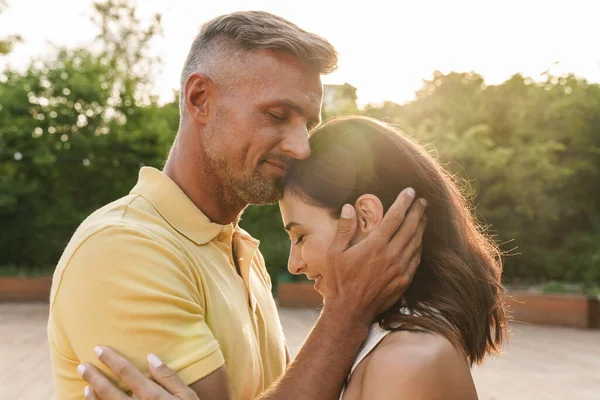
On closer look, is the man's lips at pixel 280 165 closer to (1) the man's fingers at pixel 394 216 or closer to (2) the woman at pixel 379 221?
(2) the woman at pixel 379 221

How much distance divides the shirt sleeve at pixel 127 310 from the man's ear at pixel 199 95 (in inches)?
23.5

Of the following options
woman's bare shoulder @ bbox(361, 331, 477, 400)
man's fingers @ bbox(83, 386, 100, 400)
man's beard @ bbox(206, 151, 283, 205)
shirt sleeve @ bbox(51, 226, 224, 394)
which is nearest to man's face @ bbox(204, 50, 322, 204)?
man's beard @ bbox(206, 151, 283, 205)

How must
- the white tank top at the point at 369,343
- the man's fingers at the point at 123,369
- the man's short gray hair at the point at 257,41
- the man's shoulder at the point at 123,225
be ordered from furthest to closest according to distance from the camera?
the man's short gray hair at the point at 257,41 → the white tank top at the point at 369,343 → the man's shoulder at the point at 123,225 → the man's fingers at the point at 123,369

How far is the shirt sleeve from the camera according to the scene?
5.93 ft

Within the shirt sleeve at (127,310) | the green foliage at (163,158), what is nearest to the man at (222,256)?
the shirt sleeve at (127,310)

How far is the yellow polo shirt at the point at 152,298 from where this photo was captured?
71.3 inches

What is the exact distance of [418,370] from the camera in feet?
5.98

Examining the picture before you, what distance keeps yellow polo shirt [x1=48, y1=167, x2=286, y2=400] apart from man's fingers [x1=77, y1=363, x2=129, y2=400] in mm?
24

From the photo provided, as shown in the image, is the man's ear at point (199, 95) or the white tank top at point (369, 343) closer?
the white tank top at point (369, 343)

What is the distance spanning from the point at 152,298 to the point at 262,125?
70 cm

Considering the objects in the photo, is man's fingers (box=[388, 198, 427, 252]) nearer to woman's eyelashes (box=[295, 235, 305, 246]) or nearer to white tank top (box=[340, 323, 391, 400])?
white tank top (box=[340, 323, 391, 400])

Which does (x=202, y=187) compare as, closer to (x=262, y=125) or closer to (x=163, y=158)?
(x=262, y=125)

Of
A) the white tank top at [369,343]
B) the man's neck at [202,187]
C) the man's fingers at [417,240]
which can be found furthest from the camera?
the man's neck at [202,187]

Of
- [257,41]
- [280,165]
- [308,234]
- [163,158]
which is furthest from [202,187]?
[163,158]
